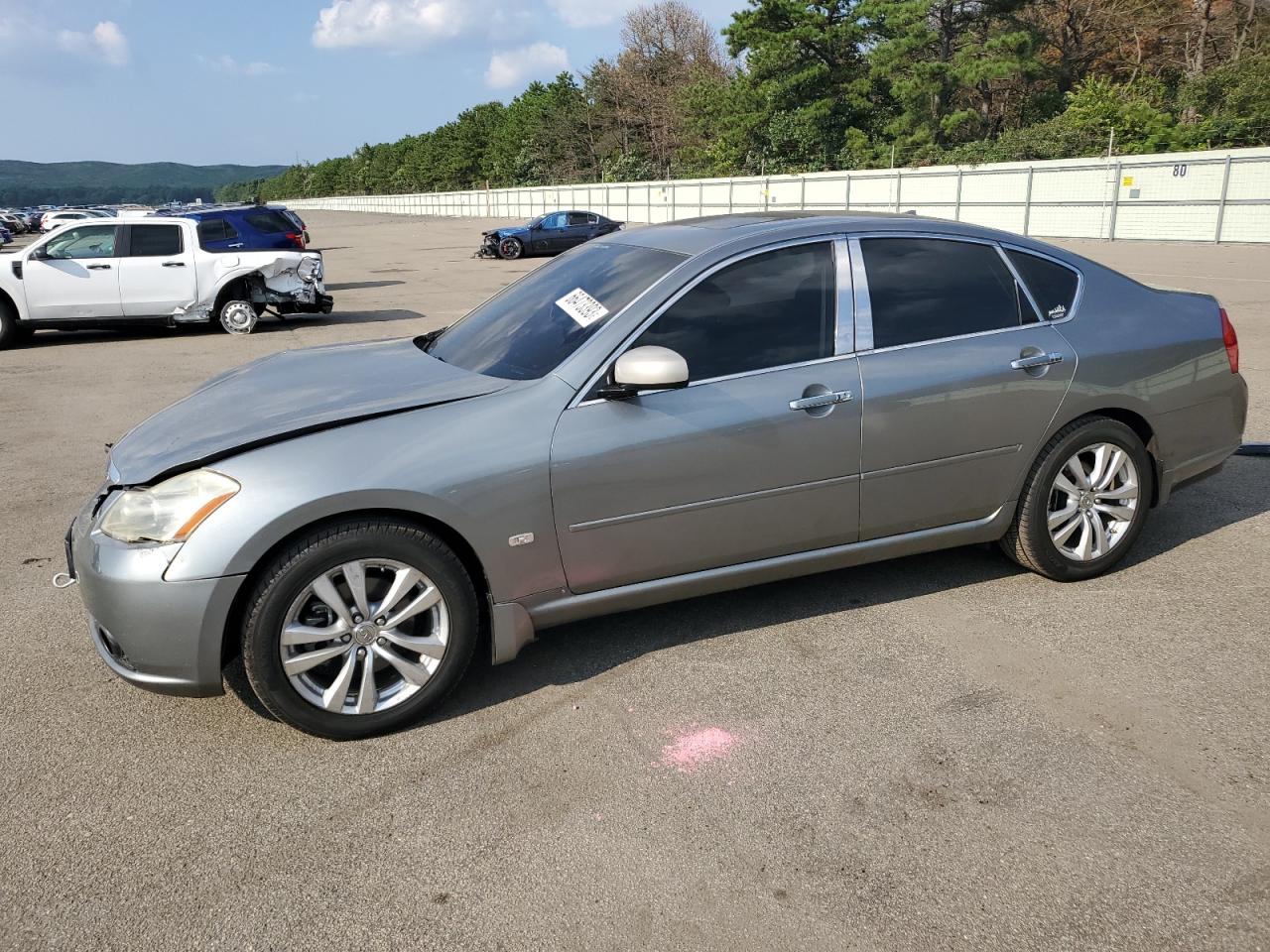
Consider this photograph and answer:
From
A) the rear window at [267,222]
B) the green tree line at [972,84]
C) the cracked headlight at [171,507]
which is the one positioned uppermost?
the green tree line at [972,84]

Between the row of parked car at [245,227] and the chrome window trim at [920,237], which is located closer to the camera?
the chrome window trim at [920,237]

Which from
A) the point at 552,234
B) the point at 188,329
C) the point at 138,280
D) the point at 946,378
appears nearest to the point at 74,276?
the point at 138,280

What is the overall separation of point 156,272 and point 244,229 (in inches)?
57.8

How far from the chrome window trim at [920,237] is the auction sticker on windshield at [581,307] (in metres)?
1.02

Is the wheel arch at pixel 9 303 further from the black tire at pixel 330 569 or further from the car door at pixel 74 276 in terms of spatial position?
the black tire at pixel 330 569

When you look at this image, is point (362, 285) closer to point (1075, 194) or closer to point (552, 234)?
point (552, 234)

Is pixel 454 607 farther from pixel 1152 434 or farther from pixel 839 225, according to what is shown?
pixel 1152 434

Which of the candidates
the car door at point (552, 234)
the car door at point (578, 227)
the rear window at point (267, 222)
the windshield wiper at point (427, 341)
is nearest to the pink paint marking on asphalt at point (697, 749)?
the windshield wiper at point (427, 341)

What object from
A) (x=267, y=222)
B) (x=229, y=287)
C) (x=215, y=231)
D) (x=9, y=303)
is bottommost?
(x=9, y=303)

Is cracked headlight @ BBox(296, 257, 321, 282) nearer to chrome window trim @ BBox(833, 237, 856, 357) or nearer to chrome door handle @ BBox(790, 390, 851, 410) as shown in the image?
chrome window trim @ BBox(833, 237, 856, 357)

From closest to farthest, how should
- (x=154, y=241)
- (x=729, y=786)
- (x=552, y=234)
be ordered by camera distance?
(x=729, y=786) → (x=154, y=241) → (x=552, y=234)

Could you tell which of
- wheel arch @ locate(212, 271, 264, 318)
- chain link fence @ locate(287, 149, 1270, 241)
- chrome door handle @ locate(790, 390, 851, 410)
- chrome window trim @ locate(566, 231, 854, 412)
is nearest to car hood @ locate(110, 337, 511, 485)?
chrome window trim @ locate(566, 231, 854, 412)

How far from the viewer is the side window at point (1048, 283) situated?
14.0 ft

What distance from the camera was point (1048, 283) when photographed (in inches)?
170
